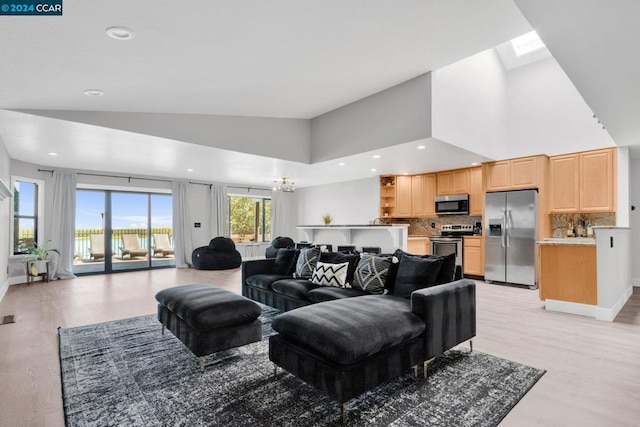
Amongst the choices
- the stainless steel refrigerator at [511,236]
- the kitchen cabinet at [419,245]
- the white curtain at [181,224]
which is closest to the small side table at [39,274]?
the white curtain at [181,224]

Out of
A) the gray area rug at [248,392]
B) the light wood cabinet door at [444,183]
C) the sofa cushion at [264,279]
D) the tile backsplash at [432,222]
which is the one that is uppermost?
the light wood cabinet door at [444,183]

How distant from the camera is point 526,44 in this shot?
6.54 m

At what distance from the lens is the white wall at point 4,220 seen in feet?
17.2

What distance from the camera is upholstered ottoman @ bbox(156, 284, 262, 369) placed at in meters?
2.62

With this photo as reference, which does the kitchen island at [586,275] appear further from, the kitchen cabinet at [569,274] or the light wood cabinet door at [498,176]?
the light wood cabinet door at [498,176]

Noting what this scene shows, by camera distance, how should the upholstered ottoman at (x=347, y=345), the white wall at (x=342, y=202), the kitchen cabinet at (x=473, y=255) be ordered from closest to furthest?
1. the upholstered ottoman at (x=347, y=345)
2. the kitchen cabinet at (x=473, y=255)
3. the white wall at (x=342, y=202)

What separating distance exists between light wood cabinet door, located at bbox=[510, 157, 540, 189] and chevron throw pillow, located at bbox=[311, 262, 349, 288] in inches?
170

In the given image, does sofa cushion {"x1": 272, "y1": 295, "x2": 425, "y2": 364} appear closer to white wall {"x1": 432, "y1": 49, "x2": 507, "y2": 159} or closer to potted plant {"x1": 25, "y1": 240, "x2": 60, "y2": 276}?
white wall {"x1": 432, "y1": 49, "x2": 507, "y2": 159}

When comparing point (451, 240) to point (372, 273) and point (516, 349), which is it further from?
point (372, 273)

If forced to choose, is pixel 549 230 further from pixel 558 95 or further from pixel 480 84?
pixel 480 84

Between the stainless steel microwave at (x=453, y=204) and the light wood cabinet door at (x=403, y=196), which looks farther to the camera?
the light wood cabinet door at (x=403, y=196)

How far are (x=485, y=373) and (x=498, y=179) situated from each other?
488 cm

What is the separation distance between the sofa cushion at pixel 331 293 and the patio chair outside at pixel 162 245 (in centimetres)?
681

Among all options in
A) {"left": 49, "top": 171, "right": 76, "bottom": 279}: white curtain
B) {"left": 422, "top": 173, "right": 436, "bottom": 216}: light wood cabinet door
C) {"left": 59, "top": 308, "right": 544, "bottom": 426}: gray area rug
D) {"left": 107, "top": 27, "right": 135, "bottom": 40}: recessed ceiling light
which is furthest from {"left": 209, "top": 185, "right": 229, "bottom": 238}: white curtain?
{"left": 107, "top": 27, "right": 135, "bottom": 40}: recessed ceiling light
